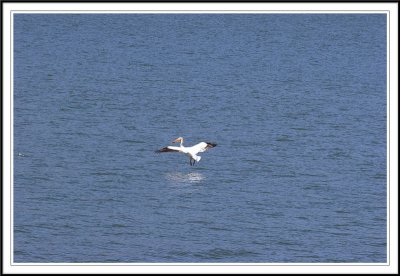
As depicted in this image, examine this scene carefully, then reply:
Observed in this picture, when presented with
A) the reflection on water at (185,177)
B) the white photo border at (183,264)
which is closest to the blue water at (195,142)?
the reflection on water at (185,177)

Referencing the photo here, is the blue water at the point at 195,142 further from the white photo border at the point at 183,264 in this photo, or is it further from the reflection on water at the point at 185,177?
A: the white photo border at the point at 183,264

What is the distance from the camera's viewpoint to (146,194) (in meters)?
38.3

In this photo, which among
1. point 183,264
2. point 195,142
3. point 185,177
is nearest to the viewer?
point 183,264

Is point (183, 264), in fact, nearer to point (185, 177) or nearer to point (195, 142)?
point (185, 177)

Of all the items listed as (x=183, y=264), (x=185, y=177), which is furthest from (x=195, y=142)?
(x=183, y=264)

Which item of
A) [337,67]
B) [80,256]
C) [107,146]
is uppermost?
[337,67]

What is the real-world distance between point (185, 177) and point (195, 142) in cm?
672

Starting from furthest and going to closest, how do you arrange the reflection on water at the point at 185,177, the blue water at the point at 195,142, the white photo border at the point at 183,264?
the reflection on water at the point at 185,177, the blue water at the point at 195,142, the white photo border at the point at 183,264

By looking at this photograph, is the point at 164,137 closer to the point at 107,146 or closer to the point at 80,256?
the point at 107,146

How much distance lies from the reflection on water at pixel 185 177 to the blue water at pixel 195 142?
0.23 ft

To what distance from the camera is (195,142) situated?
153 feet

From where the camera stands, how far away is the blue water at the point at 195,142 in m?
34.5

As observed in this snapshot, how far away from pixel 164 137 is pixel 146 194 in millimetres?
8837

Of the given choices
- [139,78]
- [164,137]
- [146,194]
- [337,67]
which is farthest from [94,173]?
[337,67]
